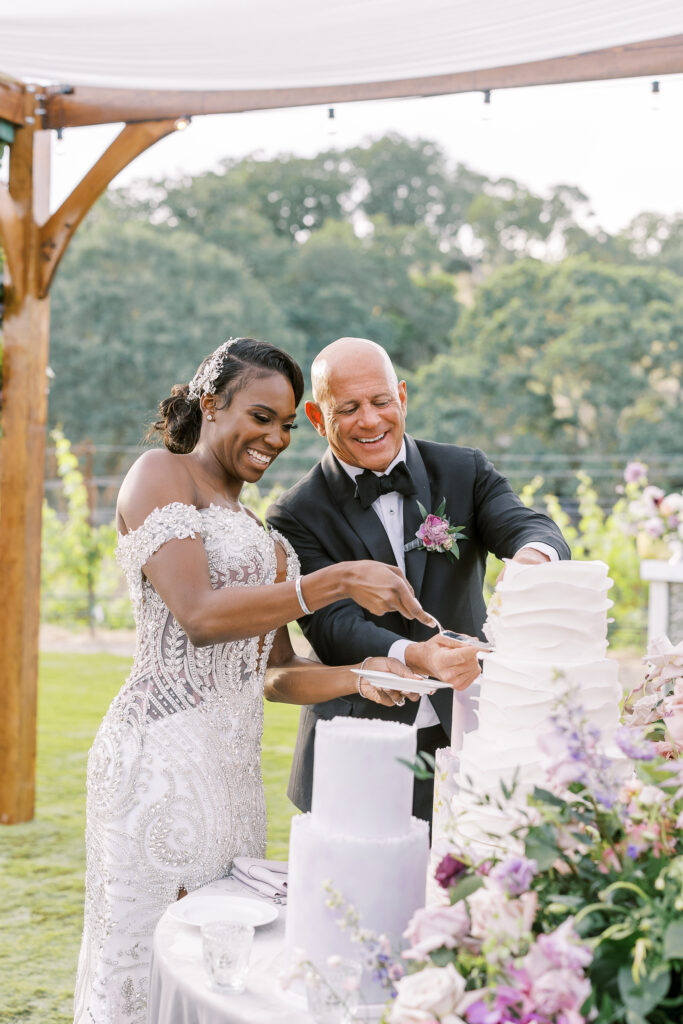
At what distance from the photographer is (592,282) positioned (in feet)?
63.0

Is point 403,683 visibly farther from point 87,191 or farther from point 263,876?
point 87,191

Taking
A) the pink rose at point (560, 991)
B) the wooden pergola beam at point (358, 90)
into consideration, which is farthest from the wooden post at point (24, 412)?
the pink rose at point (560, 991)

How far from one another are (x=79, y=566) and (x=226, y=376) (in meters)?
10.2

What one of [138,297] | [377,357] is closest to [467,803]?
[377,357]

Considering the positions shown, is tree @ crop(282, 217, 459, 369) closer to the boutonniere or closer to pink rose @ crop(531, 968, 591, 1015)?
the boutonniere

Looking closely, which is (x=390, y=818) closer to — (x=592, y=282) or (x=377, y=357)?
(x=377, y=357)

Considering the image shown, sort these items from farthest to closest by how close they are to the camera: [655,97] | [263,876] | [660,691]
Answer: [655,97]
[263,876]
[660,691]

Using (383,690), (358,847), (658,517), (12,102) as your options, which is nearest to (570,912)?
(358,847)

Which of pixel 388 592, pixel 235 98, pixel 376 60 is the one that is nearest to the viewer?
pixel 388 592

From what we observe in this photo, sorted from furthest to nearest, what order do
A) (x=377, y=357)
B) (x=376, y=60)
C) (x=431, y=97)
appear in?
1. (x=431, y=97)
2. (x=376, y=60)
3. (x=377, y=357)

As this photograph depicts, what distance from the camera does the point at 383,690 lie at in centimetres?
224

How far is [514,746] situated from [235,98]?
3729mm

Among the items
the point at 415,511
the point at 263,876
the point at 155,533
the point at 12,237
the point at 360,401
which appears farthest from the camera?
the point at 12,237

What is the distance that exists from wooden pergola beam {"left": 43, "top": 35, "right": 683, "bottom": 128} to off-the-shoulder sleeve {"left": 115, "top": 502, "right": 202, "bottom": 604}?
2556 mm
